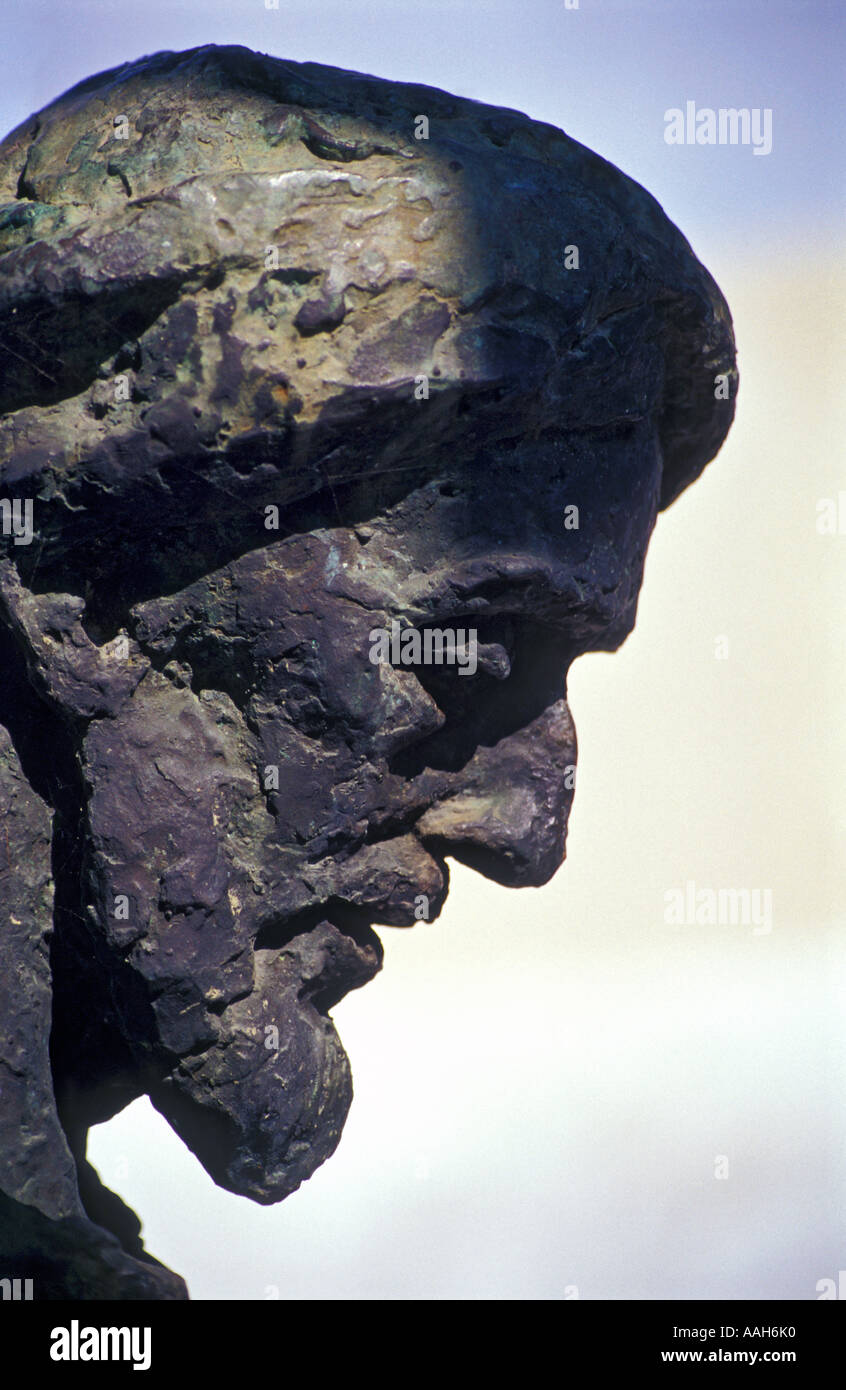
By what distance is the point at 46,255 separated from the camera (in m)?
1.52

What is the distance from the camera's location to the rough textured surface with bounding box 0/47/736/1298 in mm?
1525

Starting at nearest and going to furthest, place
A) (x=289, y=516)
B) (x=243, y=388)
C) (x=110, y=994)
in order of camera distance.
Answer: (x=243, y=388)
(x=289, y=516)
(x=110, y=994)

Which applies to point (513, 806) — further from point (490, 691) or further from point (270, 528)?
point (270, 528)

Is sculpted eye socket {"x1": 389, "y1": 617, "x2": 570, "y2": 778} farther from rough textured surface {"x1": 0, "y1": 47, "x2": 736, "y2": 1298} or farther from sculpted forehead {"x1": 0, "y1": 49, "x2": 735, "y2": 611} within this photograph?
sculpted forehead {"x1": 0, "y1": 49, "x2": 735, "y2": 611}

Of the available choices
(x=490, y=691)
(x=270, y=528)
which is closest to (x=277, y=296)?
(x=270, y=528)

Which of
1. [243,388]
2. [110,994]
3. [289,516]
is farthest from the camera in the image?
[110,994]

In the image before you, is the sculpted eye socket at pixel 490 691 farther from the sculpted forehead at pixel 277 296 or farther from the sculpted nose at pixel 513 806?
the sculpted forehead at pixel 277 296

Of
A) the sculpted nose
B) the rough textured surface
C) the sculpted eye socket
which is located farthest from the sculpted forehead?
the sculpted nose

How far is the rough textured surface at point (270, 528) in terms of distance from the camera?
1.53 metres

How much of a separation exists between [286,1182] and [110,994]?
1.22ft

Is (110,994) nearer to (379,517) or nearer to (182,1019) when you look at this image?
(182,1019)

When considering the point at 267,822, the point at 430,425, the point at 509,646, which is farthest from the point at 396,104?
the point at 267,822

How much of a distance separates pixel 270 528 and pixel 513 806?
561 mm

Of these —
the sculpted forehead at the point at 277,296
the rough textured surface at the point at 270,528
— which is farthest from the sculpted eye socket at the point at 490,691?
the sculpted forehead at the point at 277,296
